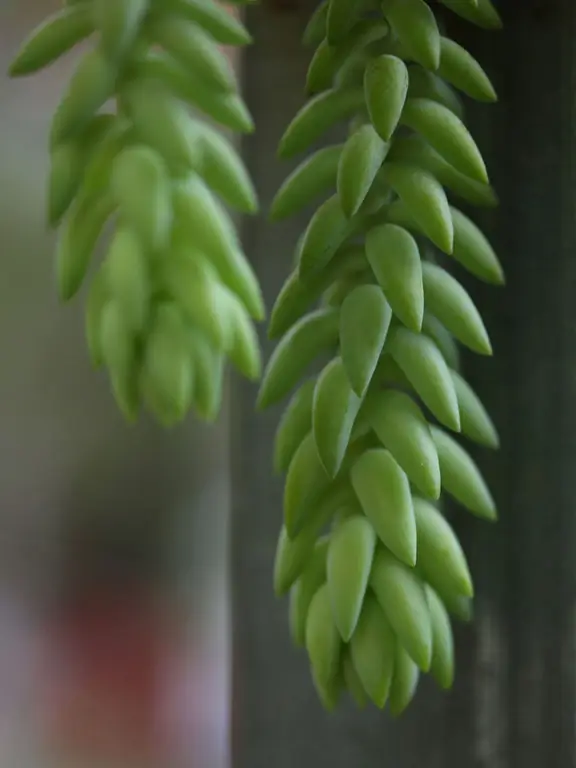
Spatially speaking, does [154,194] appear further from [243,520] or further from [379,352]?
[243,520]

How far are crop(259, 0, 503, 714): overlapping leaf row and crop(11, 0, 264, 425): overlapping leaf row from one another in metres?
0.04

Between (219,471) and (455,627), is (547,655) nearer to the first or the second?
(455,627)

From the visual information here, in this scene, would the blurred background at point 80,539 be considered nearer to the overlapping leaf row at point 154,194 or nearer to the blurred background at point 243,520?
the blurred background at point 243,520

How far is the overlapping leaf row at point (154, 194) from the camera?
8.9 inches

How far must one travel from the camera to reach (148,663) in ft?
1.40

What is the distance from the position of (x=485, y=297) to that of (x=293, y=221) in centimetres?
10

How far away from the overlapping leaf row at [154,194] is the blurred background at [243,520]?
147mm

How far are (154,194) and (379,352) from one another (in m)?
0.08

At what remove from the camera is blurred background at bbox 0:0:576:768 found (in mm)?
351

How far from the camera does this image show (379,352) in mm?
258

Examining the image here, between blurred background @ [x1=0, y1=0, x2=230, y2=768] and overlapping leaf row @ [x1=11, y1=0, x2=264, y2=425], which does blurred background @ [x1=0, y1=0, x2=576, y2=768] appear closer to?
blurred background @ [x1=0, y1=0, x2=230, y2=768]

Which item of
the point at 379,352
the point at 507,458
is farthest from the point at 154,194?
the point at 507,458

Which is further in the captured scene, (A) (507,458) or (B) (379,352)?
(A) (507,458)

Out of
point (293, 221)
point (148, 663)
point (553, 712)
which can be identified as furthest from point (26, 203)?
point (553, 712)
